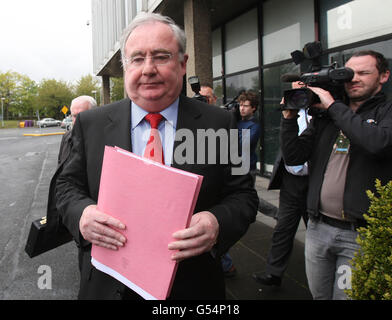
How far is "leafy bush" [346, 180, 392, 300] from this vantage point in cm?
118

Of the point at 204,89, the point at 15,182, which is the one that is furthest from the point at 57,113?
the point at 204,89

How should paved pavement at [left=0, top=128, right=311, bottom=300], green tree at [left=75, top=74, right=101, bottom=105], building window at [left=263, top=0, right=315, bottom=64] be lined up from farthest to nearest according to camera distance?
green tree at [left=75, top=74, right=101, bottom=105] < building window at [left=263, top=0, right=315, bottom=64] < paved pavement at [left=0, top=128, right=311, bottom=300]

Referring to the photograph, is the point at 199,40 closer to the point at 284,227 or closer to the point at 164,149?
the point at 284,227

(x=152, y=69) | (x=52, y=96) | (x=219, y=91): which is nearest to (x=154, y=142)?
(x=152, y=69)

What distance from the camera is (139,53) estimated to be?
54.1 inches

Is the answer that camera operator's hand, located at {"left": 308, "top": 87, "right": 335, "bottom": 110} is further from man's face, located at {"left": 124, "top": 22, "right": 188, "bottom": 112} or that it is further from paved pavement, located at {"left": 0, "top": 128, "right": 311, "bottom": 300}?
paved pavement, located at {"left": 0, "top": 128, "right": 311, "bottom": 300}

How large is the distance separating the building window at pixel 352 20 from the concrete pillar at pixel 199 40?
2452 mm

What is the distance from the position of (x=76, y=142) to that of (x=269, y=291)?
8.20 ft

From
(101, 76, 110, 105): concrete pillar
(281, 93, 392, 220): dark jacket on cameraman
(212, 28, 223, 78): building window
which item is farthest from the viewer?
(101, 76, 110, 105): concrete pillar

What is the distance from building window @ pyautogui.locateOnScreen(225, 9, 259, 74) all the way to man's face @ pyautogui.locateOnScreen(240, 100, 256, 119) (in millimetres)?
4991

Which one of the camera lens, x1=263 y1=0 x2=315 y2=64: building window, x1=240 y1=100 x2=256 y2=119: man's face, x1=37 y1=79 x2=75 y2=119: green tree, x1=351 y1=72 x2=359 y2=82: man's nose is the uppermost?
x1=37 y1=79 x2=75 y2=119: green tree

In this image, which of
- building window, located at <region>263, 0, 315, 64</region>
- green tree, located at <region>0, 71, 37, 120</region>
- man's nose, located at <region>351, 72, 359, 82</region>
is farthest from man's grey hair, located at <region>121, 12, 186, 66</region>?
green tree, located at <region>0, 71, 37, 120</region>

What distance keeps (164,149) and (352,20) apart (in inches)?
219
